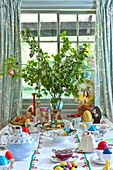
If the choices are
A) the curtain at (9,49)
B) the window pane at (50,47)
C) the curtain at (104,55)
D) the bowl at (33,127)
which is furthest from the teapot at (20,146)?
the window pane at (50,47)

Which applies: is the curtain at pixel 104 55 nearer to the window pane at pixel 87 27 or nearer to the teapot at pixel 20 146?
the window pane at pixel 87 27

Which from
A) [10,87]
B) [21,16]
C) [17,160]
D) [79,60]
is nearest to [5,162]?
[17,160]

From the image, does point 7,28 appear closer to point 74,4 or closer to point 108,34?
point 74,4

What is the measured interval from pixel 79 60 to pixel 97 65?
1136mm

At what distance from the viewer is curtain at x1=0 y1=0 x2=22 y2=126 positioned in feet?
12.4

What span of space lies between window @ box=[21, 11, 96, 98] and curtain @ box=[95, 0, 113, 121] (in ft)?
0.70

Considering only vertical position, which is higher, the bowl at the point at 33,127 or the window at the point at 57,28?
the window at the point at 57,28

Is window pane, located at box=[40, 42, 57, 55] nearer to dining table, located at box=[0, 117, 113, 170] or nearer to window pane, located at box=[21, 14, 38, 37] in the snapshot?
window pane, located at box=[21, 14, 38, 37]

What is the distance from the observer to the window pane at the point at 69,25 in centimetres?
408

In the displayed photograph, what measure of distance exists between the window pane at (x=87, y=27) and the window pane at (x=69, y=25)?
104 millimetres

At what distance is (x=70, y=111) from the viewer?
3.88 m

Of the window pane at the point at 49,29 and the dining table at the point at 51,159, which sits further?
the window pane at the point at 49,29

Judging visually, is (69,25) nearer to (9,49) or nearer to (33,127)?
(9,49)

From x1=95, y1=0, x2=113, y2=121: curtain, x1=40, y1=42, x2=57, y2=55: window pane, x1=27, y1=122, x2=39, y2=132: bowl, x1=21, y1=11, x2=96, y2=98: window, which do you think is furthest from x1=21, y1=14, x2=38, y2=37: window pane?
x1=27, y1=122, x2=39, y2=132: bowl
